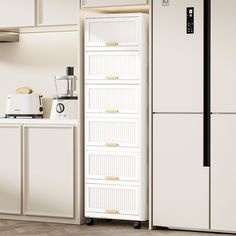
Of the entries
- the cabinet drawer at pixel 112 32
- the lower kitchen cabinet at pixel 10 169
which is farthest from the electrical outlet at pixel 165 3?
the lower kitchen cabinet at pixel 10 169

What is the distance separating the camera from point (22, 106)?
625 cm

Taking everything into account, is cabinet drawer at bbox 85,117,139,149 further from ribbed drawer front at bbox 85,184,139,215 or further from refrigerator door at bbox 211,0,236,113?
refrigerator door at bbox 211,0,236,113

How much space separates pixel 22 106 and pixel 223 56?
1980mm

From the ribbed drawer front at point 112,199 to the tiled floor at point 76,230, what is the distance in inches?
5.8

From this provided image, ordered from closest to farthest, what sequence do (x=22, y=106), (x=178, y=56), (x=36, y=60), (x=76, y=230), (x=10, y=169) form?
(x=178, y=56) → (x=76, y=230) → (x=10, y=169) → (x=22, y=106) → (x=36, y=60)

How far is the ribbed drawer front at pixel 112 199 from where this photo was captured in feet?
18.3

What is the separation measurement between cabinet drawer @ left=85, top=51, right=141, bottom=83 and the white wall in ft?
2.32

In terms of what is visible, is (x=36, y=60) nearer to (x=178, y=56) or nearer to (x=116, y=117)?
(x=116, y=117)

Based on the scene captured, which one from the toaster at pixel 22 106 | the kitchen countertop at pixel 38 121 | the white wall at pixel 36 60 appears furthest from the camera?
the white wall at pixel 36 60

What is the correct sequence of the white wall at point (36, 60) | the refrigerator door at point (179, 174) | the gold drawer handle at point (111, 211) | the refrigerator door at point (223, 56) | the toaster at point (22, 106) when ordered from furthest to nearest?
the white wall at point (36, 60), the toaster at point (22, 106), the gold drawer handle at point (111, 211), the refrigerator door at point (179, 174), the refrigerator door at point (223, 56)

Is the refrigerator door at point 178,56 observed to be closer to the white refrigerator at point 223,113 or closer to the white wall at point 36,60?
the white refrigerator at point 223,113

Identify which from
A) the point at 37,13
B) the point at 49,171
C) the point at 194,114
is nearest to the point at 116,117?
the point at 194,114

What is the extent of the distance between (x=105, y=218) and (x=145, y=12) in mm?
1783

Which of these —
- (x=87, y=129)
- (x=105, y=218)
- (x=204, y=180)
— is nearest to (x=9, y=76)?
(x=87, y=129)
